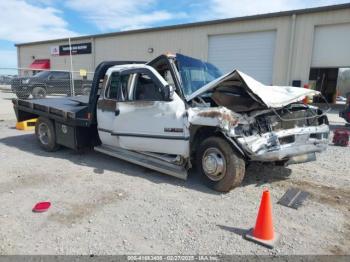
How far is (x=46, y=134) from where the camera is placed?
737 centimetres

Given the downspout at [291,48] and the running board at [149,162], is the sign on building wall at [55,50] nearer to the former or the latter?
the downspout at [291,48]

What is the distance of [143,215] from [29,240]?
4.30 feet

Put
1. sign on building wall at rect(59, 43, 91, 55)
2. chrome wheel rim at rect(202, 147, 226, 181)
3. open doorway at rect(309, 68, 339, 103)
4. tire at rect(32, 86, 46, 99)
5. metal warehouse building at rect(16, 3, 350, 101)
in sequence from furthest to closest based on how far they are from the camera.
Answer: sign on building wall at rect(59, 43, 91, 55)
open doorway at rect(309, 68, 339, 103)
tire at rect(32, 86, 46, 99)
metal warehouse building at rect(16, 3, 350, 101)
chrome wheel rim at rect(202, 147, 226, 181)

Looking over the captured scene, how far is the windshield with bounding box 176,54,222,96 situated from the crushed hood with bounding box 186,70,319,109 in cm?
30

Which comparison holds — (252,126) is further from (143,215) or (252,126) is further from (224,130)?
(143,215)

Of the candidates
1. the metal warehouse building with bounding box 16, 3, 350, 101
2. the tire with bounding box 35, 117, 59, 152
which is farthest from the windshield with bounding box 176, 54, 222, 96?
the metal warehouse building with bounding box 16, 3, 350, 101

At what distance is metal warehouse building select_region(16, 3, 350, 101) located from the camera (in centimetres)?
1667

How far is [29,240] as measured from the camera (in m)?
3.36

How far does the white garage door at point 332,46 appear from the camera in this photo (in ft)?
53.7

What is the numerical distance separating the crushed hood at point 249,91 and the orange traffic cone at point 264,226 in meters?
1.57

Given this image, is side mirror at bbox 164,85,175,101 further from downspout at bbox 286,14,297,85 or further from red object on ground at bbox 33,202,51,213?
downspout at bbox 286,14,297,85

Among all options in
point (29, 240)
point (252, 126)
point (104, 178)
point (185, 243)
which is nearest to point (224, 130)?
point (252, 126)

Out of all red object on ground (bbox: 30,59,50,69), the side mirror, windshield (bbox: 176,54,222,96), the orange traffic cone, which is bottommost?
the orange traffic cone

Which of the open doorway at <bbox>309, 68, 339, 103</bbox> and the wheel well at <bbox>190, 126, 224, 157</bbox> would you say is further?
the open doorway at <bbox>309, 68, 339, 103</bbox>
